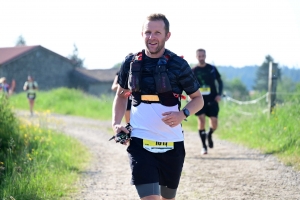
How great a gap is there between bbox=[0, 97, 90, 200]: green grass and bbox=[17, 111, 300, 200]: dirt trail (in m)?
0.28

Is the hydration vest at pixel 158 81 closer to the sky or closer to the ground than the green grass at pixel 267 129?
closer to the sky

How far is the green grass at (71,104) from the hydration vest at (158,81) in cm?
1789

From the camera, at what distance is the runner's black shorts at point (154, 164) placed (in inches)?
177

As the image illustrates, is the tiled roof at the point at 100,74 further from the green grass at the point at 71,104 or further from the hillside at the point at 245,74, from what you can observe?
the green grass at the point at 71,104

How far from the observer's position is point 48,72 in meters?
51.8

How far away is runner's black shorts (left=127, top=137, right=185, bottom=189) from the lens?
4.48 meters

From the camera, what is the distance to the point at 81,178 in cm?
852

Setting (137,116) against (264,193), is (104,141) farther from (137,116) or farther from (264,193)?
(137,116)

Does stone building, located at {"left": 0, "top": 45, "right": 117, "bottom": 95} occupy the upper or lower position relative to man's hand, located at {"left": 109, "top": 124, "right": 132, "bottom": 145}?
upper

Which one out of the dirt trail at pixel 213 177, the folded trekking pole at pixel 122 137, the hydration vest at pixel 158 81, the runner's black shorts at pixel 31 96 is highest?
the hydration vest at pixel 158 81

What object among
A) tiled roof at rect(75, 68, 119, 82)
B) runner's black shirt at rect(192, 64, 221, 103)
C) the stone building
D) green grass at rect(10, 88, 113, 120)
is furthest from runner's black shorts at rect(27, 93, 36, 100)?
tiled roof at rect(75, 68, 119, 82)

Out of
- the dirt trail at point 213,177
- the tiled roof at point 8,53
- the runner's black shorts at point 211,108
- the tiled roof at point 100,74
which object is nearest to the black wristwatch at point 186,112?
the dirt trail at point 213,177

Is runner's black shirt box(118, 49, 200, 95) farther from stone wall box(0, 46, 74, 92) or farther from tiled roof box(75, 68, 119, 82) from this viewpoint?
tiled roof box(75, 68, 119, 82)

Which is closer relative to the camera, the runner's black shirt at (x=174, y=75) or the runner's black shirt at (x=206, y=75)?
the runner's black shirt at (x=174, y=75)
